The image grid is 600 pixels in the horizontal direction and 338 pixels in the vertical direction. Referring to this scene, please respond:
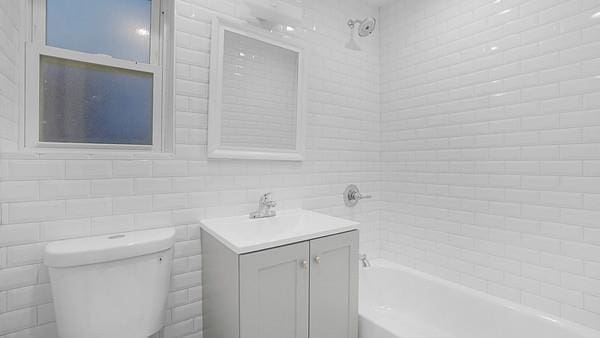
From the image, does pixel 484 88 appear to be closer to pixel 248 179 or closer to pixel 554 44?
pixel 554 44

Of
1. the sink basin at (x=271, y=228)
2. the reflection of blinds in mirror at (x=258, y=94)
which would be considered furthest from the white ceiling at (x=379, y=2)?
the sink basin at (x=271, y=228)

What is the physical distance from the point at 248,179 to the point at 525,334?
1764 millimetres

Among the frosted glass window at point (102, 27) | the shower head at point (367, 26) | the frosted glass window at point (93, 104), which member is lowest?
the frosted glass window at point (93, 104)

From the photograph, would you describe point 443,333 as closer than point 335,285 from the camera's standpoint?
No

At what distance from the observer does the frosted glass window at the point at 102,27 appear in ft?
4.11

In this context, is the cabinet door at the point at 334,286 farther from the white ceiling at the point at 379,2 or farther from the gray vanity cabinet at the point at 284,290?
the white ceiling at the point at 379,2

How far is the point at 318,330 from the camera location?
1300 millimetres

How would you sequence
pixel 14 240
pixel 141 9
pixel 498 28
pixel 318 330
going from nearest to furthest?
1. pixel 14 240
2. pixel 318 330
3. pixel 141 9
4. pixel 498 28

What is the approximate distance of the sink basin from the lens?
3.72 ft

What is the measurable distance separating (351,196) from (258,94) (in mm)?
1064

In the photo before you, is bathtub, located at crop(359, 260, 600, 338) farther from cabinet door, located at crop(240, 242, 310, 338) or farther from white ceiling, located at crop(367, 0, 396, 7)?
white ceiling, located at crop(367, 0, 396, 7)

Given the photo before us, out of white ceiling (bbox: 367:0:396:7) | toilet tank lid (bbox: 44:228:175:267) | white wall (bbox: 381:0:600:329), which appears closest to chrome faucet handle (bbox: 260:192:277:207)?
toilet tank lid (bbox: 44:228:175:267)

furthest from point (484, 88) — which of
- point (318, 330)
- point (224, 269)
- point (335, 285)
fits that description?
point (224, 269)

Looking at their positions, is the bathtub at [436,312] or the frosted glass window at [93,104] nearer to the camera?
the frosted glass window at [93,104]
